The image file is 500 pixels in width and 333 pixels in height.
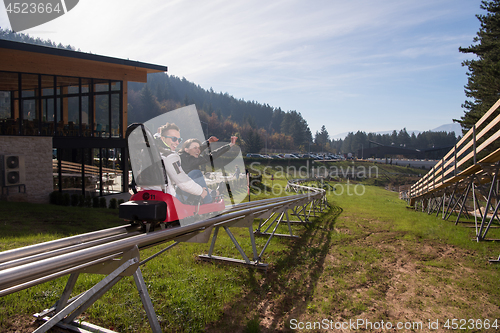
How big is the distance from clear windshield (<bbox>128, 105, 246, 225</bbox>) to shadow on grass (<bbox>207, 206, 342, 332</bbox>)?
1.52 metres

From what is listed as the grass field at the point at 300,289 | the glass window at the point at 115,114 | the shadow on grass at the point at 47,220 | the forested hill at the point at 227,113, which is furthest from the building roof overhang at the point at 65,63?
the forested hill at the point at 227,113

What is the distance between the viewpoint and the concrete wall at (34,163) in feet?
48.1

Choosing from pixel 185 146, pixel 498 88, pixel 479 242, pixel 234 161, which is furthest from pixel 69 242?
pixel 498 88

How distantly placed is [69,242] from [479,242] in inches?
425

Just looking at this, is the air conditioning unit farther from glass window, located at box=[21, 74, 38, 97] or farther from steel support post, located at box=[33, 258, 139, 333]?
steel support post, located at box=[33, 258, 139, 333]

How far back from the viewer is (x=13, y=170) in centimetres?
1423

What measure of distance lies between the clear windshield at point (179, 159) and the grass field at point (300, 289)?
4.64 feet

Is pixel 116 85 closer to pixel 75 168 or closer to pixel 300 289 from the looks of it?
pixel 75 168

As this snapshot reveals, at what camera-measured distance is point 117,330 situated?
379cm

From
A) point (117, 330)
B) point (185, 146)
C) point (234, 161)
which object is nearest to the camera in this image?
point (117, 330)

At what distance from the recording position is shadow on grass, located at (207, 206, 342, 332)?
13.6 feet

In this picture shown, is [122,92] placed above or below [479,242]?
above

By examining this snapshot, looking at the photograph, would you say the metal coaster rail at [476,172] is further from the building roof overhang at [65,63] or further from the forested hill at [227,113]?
the forested hill at [227,113]

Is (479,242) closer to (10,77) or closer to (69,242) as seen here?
(69,242)
